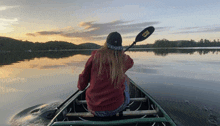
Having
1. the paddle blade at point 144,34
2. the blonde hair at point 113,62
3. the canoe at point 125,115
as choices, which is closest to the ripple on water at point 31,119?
the canoe at point 125,115

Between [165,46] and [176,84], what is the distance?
157m

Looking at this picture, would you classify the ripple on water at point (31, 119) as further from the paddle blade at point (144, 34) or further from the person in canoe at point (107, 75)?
the paddle blade at point (144, 34)

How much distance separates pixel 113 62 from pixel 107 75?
0.27 meters

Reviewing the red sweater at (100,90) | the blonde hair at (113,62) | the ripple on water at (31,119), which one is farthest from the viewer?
the ripple on water at (31,119)

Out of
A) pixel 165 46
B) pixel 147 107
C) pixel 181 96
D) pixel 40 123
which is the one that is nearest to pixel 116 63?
pixel 147 107

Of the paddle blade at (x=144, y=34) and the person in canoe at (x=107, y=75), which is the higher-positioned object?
the paddle blade at (x=144, y=34)

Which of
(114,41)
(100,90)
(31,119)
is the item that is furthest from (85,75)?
(31,119)

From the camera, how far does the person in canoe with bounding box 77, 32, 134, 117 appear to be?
7.70 ft

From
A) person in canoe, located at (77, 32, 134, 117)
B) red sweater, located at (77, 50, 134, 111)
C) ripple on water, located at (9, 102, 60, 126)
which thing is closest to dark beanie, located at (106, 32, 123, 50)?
person in canoe, located at (77, 32, 134, 117)

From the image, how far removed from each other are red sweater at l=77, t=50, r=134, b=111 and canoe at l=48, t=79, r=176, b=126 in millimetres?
403

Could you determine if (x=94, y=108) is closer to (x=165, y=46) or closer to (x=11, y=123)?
(x=11, y=123)

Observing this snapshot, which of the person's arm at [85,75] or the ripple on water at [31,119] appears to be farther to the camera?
the ripple on water at [31,119]

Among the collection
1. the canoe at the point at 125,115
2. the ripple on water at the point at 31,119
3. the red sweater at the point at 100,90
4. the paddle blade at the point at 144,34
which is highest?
the paddle blade at the point at 144,34

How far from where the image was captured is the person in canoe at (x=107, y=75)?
92.4 inches
